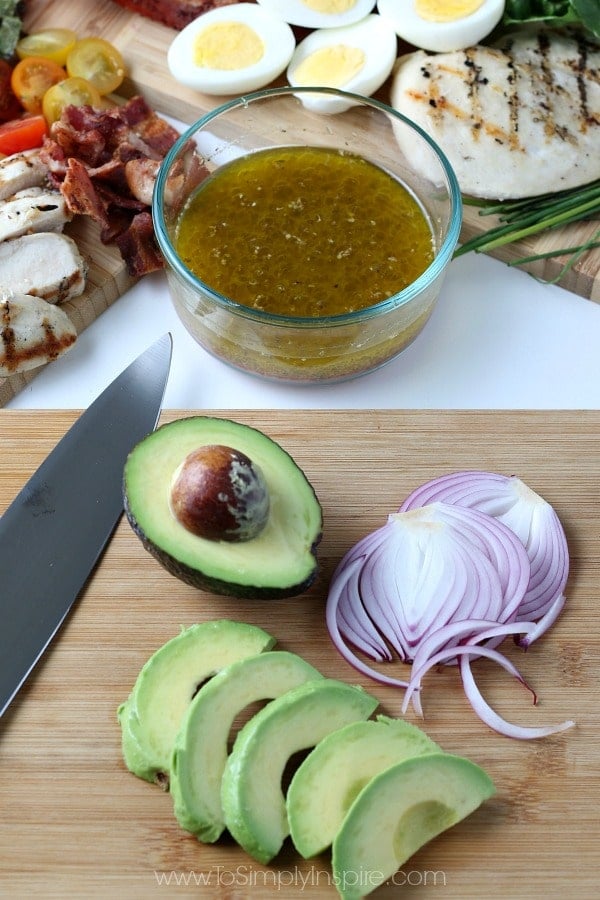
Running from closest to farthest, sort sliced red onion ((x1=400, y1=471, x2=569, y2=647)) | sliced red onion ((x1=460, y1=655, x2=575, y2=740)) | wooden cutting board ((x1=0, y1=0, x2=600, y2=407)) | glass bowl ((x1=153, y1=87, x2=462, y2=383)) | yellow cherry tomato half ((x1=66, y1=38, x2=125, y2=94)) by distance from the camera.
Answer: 1. sliced red onion ((x1=460, y1=655, x2=575, y2=740))
2. sliced red onion ((x1=400, y1=471, x2=569, y2=647))
3. glass bowl ((x1=153, y1=87, x2=462, y2=383))
4. wooden cutting board ((x1=0, y1=0, x2=600, y2=407))
5. yellow cherry tomato half ((x1=66, y1=38, x2=125, y2=94))

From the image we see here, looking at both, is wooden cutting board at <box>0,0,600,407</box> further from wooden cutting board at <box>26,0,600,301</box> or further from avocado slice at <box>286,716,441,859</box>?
avocado slice at <box>286,716,441,859</box>

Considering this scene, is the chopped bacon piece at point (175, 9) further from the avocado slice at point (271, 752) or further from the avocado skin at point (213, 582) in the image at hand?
the avocado slice at point (271, 752)

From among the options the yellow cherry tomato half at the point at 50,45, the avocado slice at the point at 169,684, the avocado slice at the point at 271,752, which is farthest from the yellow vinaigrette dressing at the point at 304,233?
the avocado slice at the point at 271,752

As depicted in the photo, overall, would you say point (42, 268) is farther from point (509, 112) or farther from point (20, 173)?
point (509, 112)

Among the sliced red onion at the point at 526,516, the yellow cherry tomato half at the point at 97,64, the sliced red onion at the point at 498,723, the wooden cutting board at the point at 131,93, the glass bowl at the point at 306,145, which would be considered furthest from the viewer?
the yellow cherry tomato half at the point at 97,64

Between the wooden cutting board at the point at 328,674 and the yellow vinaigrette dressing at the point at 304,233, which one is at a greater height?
the yellow vinaigrette dressing at the point at 304,233

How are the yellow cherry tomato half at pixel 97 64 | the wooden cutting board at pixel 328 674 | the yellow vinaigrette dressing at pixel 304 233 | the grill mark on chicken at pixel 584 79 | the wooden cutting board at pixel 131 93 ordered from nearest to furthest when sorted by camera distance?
1. the wooden cutting board at pixel 328 674
2. the yellow vinaigrette dressing at pixel 304 233
3. the wooden cutting board at pixel 131 93
4. the grill mark on chicken at pixel 584 79
5. the yellow cherry tomato half at pixel 97 64

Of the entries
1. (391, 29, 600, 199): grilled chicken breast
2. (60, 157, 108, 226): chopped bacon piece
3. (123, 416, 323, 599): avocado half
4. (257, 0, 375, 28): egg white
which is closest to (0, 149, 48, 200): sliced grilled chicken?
(60, 157, 108, 226): chopped bacon piece
